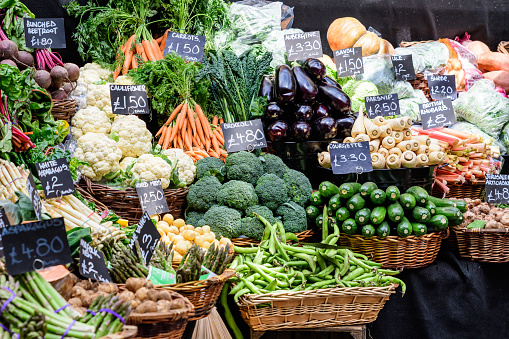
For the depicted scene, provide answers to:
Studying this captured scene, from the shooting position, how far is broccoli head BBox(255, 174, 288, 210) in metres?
2.83

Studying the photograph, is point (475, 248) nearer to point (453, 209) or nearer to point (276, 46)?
point (453, 209)

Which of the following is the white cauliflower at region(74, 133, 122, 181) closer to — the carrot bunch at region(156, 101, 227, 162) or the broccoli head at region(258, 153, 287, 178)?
the carrot bunch at region(156, 101, 227, 162)

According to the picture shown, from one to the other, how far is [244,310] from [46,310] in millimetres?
1079

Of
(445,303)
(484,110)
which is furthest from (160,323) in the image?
(484,110)

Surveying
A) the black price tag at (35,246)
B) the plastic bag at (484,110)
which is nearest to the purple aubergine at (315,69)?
the plastic bag at (484,110)

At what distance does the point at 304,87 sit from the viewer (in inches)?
128

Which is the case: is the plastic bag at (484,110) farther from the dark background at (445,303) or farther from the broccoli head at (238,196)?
the broccoli head at (238,196)

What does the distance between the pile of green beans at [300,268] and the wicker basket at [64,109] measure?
1.46m

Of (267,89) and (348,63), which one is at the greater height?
(348,63)

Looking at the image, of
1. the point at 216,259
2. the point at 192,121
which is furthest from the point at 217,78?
the point at 216,259

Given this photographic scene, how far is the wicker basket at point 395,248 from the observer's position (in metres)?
2.66

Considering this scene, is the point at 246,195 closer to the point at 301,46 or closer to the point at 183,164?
the point at 183,164

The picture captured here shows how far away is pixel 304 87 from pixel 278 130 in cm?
36

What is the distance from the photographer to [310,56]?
3775 millimetres
